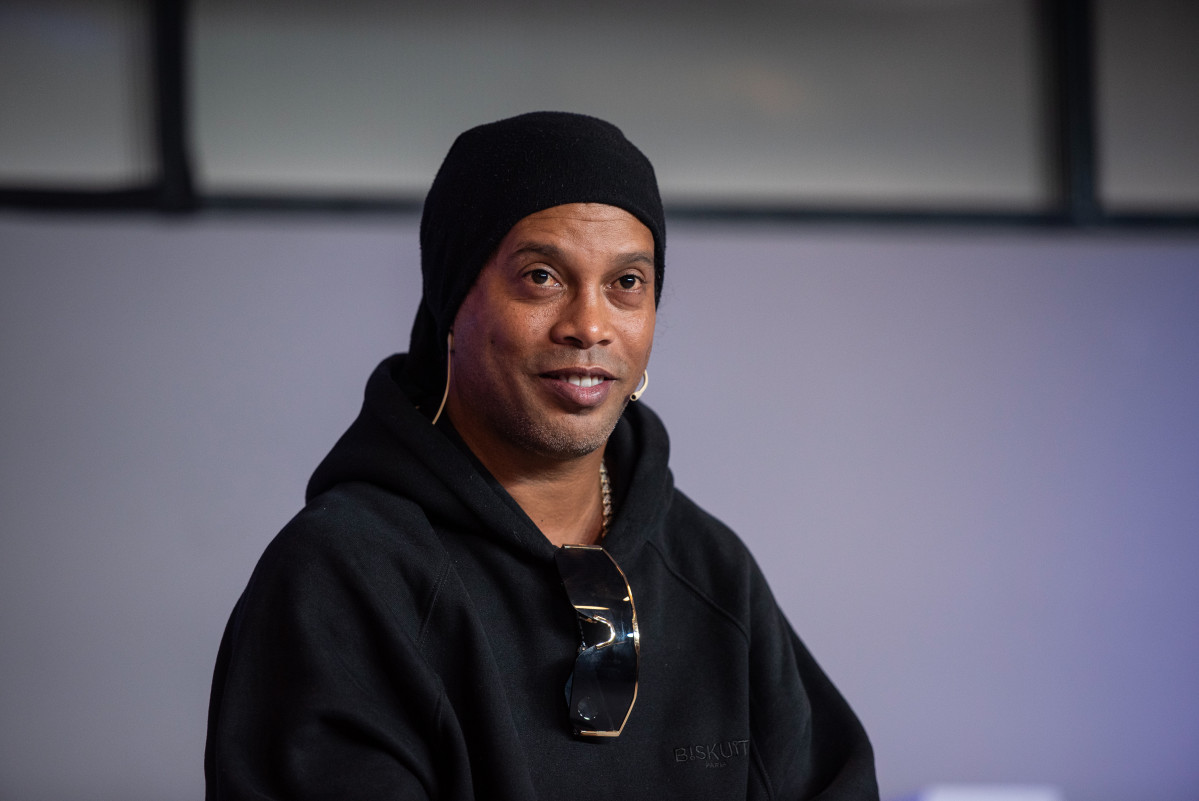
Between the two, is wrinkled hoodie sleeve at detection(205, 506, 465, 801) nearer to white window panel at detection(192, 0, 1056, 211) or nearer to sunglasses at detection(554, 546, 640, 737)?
sunglasses at detection(554, 546, 640, 737)

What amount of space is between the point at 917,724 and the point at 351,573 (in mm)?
2159

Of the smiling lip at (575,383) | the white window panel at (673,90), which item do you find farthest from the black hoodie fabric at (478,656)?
the white window panel at (673,90)

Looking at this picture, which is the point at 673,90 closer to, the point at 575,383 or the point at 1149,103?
the point at 1149,103

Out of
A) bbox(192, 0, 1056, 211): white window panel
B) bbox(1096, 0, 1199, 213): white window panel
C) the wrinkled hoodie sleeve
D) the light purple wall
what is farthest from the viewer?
bbox(1096, 0, 1199, 213): white window panel

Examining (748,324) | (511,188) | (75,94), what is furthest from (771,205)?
(511,188)

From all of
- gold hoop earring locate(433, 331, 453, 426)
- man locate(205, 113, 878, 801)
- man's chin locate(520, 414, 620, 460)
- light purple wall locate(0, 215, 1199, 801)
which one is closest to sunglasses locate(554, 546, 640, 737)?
man locate(205, 113, 878, 801)

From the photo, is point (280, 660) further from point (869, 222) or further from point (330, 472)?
point (869, 222)

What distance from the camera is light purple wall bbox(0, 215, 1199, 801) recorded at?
8.81ft

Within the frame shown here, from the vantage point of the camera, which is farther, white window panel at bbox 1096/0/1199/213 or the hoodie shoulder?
white window panel at bbox 1096/0/1199/213

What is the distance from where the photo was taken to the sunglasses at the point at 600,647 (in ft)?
4.00

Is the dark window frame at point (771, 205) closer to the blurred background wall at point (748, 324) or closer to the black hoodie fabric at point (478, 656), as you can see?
the blurred background wall at point (748, 324)

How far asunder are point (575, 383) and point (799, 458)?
177 cm

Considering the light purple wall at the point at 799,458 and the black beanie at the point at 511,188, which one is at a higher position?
the black beanie at the point at 511,188

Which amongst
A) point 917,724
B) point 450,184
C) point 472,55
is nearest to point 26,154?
point 472,55
